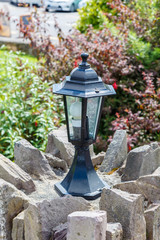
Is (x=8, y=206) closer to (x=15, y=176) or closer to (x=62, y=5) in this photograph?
(x=15, y=176)

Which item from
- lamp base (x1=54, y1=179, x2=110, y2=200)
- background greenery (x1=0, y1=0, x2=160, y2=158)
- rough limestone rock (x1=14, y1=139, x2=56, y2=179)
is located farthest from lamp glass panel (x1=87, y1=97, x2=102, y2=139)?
background greenery (x1=0, y1=0, x2=160, y2=158)

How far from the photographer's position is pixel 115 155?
10.1 feet

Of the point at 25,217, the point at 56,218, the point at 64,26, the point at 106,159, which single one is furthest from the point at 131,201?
the point at 64,26

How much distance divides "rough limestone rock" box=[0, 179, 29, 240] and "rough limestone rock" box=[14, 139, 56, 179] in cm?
64

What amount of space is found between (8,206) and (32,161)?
2.38ft

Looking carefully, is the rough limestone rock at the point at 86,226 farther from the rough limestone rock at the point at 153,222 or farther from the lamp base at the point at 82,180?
the lamp base at the point at 82,180

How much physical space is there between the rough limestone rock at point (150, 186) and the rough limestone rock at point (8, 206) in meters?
0.77

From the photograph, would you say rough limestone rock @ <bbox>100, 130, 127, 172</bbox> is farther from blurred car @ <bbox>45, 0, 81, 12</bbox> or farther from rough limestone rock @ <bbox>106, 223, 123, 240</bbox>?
blurred car @ <bbox>45, 0, 81, 12</bbox>

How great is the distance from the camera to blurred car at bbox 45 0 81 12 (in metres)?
11.6

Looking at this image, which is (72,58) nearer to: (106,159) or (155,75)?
(155,75)

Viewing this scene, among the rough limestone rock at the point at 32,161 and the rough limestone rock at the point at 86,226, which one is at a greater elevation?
the rough limestone rock at the point at 86,226

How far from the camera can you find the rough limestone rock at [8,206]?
2.14m

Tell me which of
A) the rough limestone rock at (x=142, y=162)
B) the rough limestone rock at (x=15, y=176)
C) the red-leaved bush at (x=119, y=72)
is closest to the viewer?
the rough limestone rock at (x=15, y=176)

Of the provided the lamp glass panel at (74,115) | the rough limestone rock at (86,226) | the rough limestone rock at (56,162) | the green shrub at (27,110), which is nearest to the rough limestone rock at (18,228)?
the rough limestone rock at (86,226)
